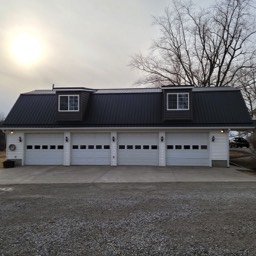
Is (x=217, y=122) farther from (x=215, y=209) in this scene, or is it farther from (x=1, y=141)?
(x=1, y=141)

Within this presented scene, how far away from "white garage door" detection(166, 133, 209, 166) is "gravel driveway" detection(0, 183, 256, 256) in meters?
7.18

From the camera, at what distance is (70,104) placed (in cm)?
1825

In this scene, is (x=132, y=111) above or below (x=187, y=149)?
above

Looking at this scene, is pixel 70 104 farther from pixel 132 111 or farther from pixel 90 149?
pixel 132 111

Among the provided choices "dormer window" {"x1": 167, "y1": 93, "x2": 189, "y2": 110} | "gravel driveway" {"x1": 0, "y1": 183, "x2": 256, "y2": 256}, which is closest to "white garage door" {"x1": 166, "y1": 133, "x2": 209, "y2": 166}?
"dormer window" {"x1": 167, "y1": 93, "x2": 189, "y2": 110}

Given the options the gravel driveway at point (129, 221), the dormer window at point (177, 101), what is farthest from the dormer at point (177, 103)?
the gravel driveway at point (129, 221)

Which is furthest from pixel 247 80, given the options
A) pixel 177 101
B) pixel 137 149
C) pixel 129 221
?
pixel 129 221

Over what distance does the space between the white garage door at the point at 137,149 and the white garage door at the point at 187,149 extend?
862 millimetres

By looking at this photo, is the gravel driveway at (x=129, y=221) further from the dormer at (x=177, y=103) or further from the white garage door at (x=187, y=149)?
the dormer at (x=177, y=103)

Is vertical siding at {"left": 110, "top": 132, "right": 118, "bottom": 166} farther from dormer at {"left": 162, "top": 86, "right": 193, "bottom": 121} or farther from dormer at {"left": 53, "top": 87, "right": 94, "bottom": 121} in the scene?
dormer at {"left": 162, "top": 86, "right": 193, "bottom": 121}

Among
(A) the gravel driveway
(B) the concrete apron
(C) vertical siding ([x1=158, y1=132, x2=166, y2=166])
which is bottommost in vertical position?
(A) the gravel driveway

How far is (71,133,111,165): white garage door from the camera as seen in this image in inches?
703

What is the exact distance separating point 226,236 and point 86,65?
60.3 feet

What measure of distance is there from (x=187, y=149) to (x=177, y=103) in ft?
9.54
